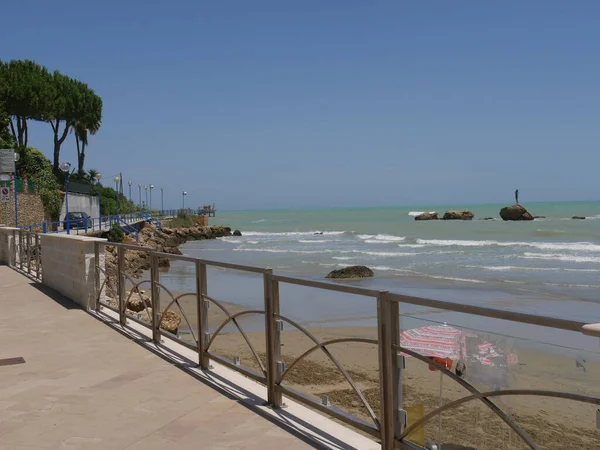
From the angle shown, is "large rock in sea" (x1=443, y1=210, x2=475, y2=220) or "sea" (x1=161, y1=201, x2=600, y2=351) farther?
"large rock in sea" (x1=443, y1=210, x2=475, y2=220)

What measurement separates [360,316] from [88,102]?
5062cm

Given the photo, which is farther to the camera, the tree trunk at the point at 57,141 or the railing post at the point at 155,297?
the tree trunk at the point at 57,141

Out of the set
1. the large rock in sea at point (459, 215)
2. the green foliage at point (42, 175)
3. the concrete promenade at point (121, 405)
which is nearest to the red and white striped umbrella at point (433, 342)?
the concrete promenade at point (121, 405)

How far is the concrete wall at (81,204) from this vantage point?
138 feet

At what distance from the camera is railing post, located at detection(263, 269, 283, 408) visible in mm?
4539

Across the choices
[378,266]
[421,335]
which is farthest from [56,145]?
[421,335]

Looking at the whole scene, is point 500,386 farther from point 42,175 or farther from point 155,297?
point 42,175

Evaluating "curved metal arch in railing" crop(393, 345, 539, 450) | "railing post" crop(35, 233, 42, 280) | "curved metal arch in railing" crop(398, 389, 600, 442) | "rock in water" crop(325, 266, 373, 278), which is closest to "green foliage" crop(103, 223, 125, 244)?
"rock in water" crop(325, 266, 373, 278)

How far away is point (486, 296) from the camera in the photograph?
761 inches

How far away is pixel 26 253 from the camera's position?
15.4 m

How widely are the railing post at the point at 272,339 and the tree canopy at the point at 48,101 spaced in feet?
143

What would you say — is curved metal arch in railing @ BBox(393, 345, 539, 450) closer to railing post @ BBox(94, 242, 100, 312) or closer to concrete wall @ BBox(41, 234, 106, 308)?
concrete wall @ BBox(41, 234, 106, 308)

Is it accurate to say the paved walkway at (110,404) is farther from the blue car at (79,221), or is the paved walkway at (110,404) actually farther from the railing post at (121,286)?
the blue car at (79,221)

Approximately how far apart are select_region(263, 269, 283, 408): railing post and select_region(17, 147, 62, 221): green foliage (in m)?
36.2
